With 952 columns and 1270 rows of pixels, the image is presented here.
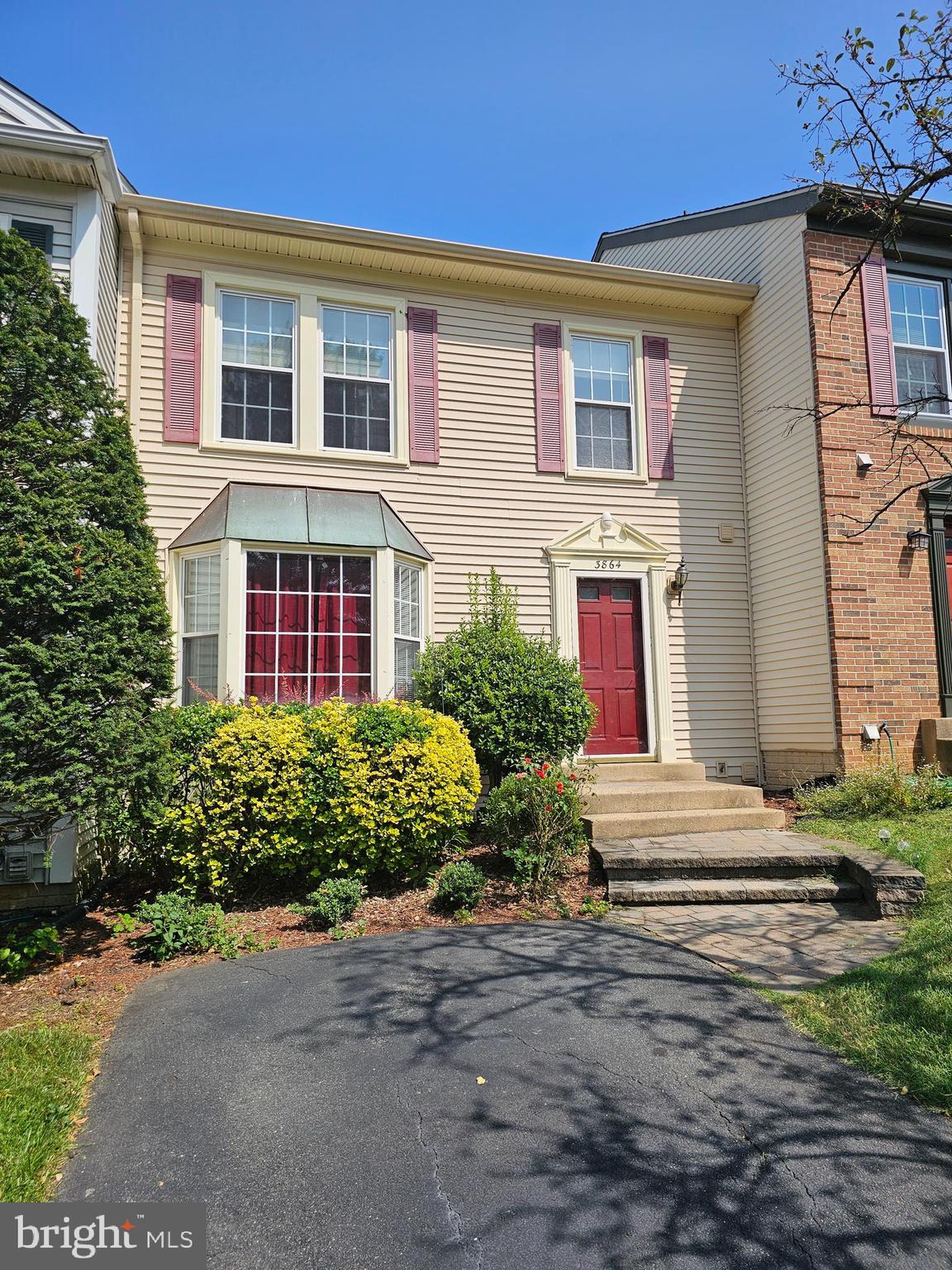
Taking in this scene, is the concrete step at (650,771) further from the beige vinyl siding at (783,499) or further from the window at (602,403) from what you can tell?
the window at (602,403)

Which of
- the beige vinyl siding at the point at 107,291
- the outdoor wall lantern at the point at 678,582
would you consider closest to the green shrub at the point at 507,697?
the outdoor wall lantern at the point at 678,582

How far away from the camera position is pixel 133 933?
542 centimetres

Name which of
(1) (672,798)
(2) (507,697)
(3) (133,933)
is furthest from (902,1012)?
(3) (133,933)

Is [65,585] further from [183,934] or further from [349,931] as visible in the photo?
[349,931]

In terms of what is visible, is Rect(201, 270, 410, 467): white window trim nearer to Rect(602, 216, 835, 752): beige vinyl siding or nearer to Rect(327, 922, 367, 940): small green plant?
Rect(602, 216, 835, 752): beige vinyl siding

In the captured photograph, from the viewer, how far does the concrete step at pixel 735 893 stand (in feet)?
18.6

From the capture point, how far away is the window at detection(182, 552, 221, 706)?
765cm

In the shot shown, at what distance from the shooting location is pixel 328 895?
5.40 metres

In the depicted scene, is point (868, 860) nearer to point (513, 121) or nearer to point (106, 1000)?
point (106, 1000)

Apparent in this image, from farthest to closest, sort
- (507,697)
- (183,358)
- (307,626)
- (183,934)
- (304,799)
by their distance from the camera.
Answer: (183,358)
(307,626)
(507,697)
(304,799)
(183,934)

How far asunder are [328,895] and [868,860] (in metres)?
3.85

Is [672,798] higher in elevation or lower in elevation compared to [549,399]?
lower

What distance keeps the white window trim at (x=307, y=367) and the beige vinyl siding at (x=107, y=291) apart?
0.84 meters

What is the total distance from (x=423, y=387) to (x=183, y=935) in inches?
245
